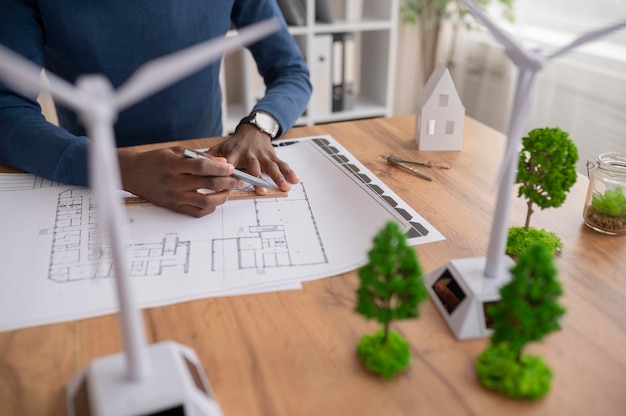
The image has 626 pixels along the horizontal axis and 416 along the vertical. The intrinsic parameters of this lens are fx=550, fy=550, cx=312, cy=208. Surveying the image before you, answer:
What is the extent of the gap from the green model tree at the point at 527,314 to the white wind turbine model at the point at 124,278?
27 centimetres

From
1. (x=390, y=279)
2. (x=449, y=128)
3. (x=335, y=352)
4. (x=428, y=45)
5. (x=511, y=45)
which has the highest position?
(x=428, y=45)

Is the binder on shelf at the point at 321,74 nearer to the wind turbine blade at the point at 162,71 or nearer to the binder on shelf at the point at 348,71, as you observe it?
the binder on shelf at the point at 348,71

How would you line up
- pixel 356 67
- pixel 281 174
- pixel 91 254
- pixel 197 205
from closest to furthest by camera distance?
pixel 91 254 → pixel 197 205 → pixel 281 174 → pixel 356 67

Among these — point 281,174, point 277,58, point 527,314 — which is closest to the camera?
point 527,314

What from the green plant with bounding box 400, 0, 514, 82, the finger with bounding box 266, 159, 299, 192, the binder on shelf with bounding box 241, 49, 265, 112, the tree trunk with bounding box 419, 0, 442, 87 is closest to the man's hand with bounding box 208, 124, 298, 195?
the finger with bounding box 266, 159, 299, 192

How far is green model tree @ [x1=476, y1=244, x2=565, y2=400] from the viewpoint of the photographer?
0.49 meters

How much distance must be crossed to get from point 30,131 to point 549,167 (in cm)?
85

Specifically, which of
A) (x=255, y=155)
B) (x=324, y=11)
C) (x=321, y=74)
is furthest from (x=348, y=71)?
(x=255, y=155)

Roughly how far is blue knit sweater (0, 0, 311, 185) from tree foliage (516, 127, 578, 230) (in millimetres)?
590

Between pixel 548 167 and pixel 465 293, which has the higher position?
pixel 548 167

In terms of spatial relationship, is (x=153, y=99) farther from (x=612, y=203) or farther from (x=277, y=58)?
(x=612, y=203)

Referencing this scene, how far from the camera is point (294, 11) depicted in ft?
6.96

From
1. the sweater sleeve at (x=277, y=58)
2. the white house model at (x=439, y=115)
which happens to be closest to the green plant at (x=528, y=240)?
the white house model at (x=439, y=115)

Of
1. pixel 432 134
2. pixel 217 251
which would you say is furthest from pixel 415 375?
pixel 432 134
